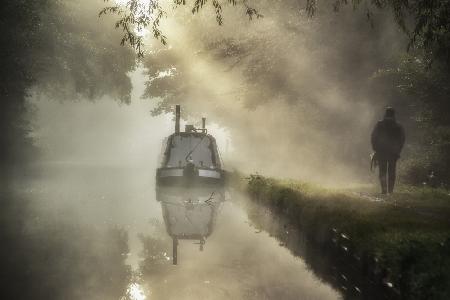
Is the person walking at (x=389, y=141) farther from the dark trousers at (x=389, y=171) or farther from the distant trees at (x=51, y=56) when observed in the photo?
the distant trees at (x=51, y=56)

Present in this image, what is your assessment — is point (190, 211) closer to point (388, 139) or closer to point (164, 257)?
point (388, 139)

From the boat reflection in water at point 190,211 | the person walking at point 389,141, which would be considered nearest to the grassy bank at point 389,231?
the person walking at point 389,141

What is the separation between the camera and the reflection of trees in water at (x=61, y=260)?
20.6ft

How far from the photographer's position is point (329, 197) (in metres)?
11.6

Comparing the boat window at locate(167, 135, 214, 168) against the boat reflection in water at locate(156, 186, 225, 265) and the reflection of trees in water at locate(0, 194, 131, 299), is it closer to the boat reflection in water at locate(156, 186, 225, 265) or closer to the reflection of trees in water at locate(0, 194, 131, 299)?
the boat reflection in water at locate(156, 186, 225, 265)

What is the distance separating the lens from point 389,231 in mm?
7379

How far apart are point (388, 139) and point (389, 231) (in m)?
7.74

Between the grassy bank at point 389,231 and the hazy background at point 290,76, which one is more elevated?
the hazy background at point 290,76

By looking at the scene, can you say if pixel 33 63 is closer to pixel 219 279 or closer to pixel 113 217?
pixel 113 217

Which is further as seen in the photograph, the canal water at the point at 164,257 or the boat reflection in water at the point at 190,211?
the boat reflection in water at the point at 190,211

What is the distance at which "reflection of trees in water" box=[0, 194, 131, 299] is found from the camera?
6.29m

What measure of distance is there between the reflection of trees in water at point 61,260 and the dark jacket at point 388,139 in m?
7.34

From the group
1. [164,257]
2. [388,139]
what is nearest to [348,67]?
[388,139]

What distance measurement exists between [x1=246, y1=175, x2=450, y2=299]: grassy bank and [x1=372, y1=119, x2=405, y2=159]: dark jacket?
1517 mm
